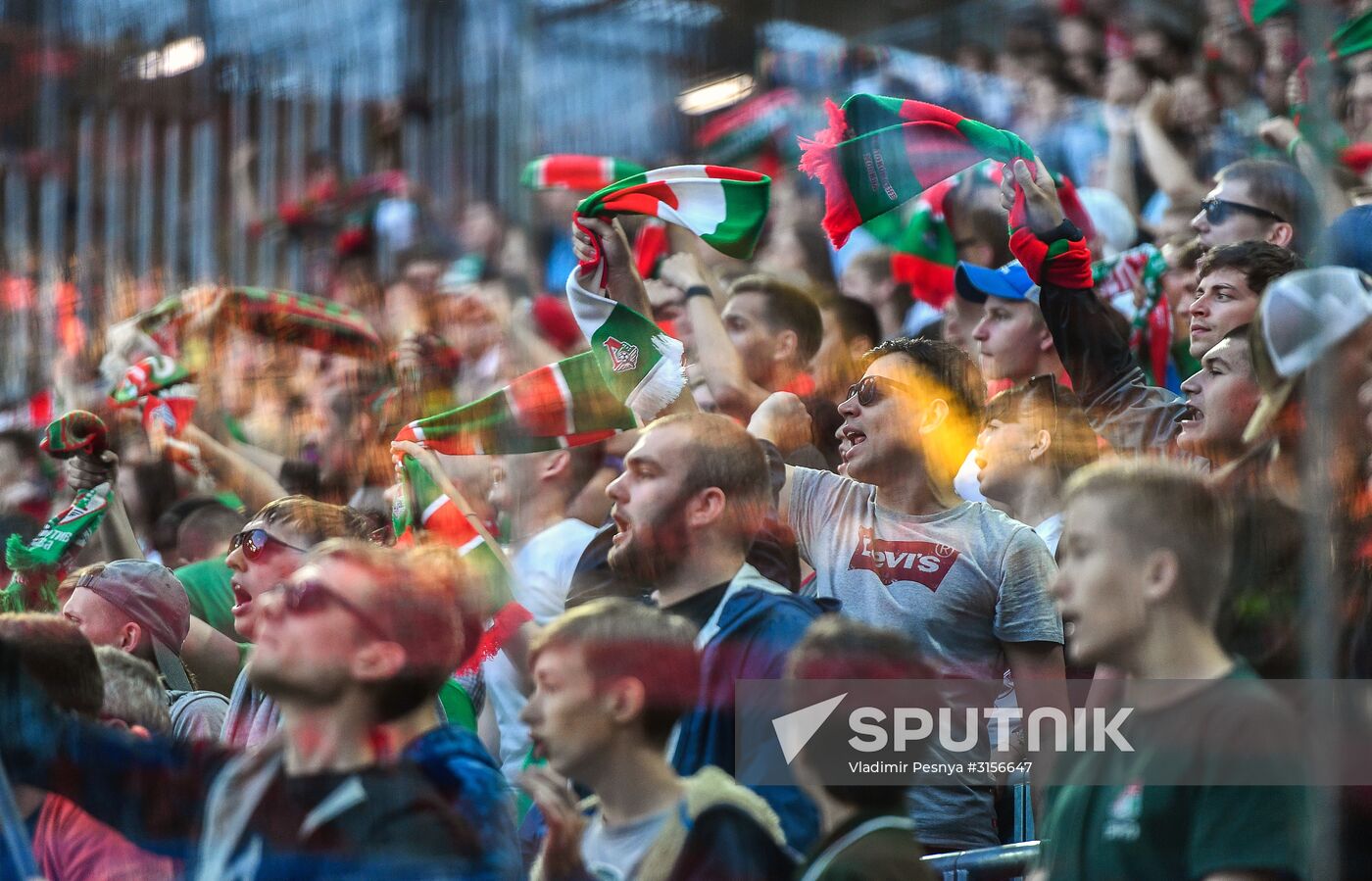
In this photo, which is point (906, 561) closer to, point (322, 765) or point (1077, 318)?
point (1077, 318)

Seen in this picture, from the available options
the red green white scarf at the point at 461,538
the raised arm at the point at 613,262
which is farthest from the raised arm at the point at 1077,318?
the red green white scarf at the point at 461,538

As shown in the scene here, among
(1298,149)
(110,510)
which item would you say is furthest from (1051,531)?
(110,510)

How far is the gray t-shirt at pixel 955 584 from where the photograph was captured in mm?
3568

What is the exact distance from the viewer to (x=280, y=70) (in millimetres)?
7781

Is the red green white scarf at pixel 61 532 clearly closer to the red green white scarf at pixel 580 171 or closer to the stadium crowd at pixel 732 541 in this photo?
the stadium crowd at pixel 732 541

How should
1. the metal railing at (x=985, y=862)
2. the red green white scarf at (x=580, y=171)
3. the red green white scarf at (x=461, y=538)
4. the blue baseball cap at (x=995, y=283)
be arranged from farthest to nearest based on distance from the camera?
the red green white scarf at (x=580, y=171)
the blue baseball cap at (x=995, y=283)
the red green white scarf at (x=461, y=538)
the metal railing at (x=985, y=862)

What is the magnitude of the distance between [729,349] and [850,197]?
0.88 meters

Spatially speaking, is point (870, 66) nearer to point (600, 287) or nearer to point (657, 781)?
point (600, 287)

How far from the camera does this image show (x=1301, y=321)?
2.64 meters

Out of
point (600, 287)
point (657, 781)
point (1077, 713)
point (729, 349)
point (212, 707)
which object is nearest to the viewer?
point (657, 781)

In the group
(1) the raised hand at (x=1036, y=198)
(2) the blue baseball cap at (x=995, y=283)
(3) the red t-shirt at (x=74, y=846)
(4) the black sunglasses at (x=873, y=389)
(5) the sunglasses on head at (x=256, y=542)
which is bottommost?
(3) the red t-shirt at (x=74, y=846)

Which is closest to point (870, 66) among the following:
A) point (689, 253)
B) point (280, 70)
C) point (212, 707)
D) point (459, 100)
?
point (459, 100)

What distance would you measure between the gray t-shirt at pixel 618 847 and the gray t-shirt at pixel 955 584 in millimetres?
976

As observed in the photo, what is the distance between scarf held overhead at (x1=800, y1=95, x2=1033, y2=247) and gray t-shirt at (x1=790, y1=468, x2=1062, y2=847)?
723mm
